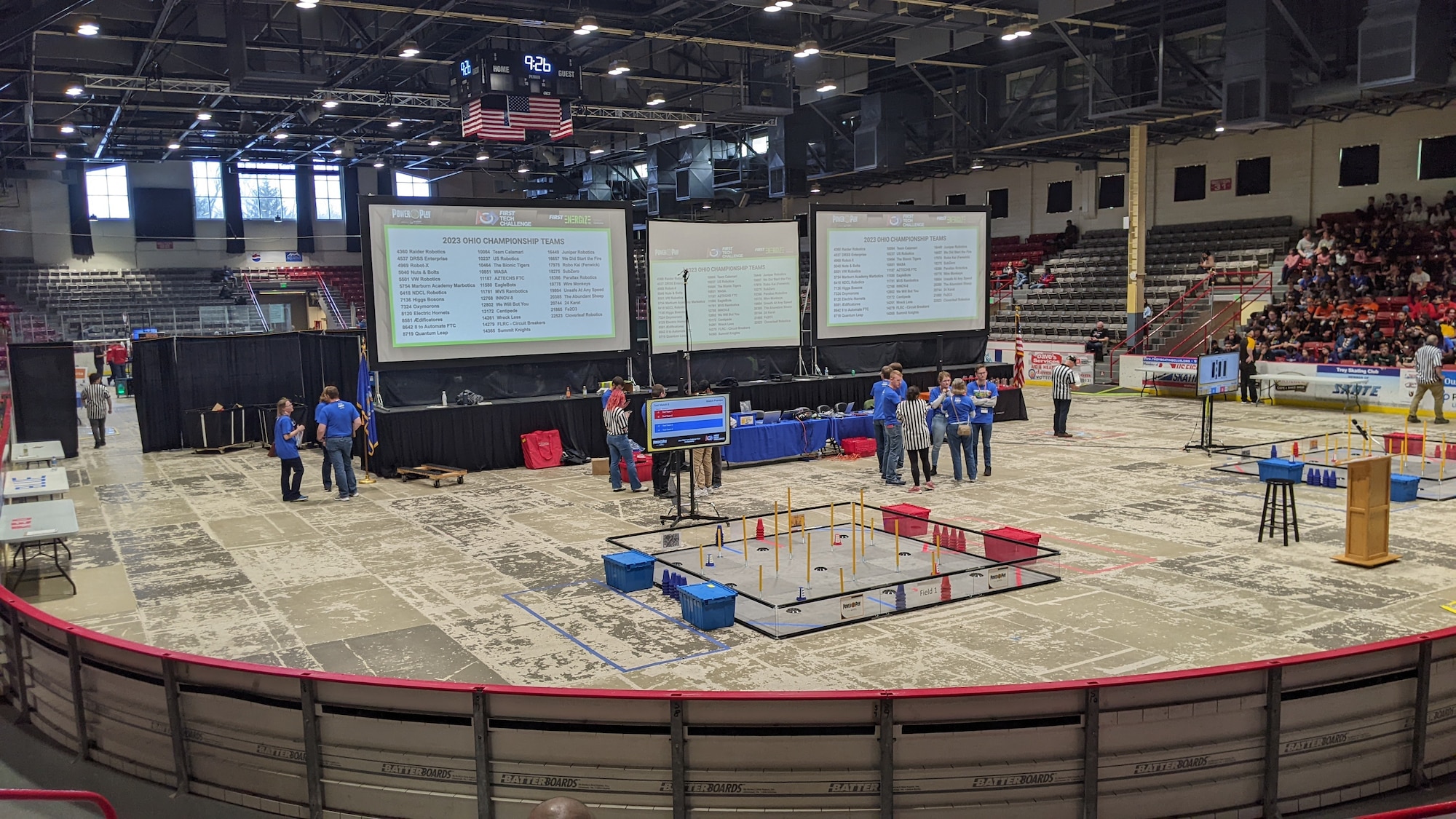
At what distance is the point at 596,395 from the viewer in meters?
20.2

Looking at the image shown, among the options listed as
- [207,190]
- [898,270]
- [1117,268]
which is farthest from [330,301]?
[1117,268]

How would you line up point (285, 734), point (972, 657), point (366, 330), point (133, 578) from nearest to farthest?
point (285, 734) → point (972, 657) → point (133, 578) → point (366, 330)

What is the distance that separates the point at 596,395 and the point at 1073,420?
11.7m

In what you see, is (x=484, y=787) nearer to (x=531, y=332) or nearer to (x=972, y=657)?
(x=972, y=657)

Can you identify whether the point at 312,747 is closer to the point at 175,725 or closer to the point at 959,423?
the point at 175,725

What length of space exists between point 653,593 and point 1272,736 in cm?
663

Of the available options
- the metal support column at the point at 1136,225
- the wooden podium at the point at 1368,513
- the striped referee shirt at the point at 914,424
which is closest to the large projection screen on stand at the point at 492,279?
the striped referee shirt at the point at 914,424

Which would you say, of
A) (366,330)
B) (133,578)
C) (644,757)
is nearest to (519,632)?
(644,757)

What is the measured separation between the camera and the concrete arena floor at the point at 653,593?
8.74 m

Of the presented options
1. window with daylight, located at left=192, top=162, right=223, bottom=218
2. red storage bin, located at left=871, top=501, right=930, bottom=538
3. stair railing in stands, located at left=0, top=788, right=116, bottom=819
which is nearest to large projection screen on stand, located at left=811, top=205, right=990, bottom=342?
red storage bin, located at left=871, top=501, right=930, bottom=538

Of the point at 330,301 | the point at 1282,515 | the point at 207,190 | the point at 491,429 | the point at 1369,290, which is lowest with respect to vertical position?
the point at 1282,515

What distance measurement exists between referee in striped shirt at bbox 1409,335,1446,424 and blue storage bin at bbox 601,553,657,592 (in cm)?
1899

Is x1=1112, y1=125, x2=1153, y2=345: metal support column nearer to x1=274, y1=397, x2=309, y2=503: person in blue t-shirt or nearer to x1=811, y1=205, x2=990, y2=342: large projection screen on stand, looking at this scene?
x1=811, y1=205, x2=990, y2=342: large projection screen on stand

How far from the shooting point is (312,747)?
548cm
